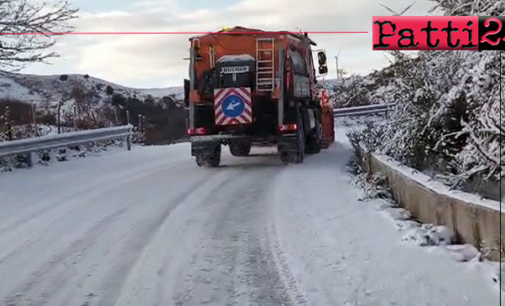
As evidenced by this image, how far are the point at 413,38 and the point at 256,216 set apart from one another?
2.91 metres

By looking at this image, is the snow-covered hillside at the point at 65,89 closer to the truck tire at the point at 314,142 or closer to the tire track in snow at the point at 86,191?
the truck tire at the point at 314,142

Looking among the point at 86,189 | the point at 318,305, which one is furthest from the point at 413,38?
the point at 86,189

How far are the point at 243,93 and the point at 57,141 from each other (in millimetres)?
→ 4823

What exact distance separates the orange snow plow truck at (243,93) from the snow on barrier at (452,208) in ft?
17.9

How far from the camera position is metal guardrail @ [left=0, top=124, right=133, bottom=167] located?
14336 millimetres

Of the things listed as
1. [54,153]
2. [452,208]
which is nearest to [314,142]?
[54,153]

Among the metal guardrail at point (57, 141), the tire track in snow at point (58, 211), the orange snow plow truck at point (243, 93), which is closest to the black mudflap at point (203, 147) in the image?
the orange snow plow truck at point (243, 93)

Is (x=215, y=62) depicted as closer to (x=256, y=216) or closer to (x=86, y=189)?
(x=86, y=189)

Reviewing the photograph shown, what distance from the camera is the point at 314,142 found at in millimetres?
17391

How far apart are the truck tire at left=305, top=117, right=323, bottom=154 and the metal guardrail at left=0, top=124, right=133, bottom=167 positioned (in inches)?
217

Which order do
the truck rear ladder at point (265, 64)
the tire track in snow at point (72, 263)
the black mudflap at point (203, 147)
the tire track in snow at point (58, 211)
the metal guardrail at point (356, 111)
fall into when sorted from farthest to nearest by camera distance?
the metal guardrail at point (356, 111) < the black mudflap at point (203, 147) < the truck rear ladder at point (265, 64) < the tire track in snow at point (58, 211) < the tire track in snow at point (72, 263)

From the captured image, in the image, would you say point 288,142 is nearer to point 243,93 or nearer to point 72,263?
point 243,93

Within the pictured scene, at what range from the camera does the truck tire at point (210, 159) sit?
14.8m

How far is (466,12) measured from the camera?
7.71m
